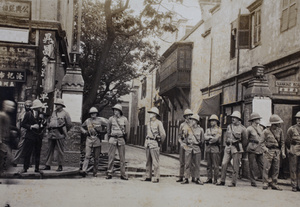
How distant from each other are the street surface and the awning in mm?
10516

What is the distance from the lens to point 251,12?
60.3ft

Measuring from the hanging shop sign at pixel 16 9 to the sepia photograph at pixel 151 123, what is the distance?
0.03 metres

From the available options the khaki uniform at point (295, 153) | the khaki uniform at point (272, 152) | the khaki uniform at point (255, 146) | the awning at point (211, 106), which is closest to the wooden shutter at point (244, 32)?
the awning at point (211, 106)

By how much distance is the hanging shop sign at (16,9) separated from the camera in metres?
14.2

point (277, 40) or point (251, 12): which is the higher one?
point (251, 12)

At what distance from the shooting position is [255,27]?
59.3 ft

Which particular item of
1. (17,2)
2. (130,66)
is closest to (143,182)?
(17,2)

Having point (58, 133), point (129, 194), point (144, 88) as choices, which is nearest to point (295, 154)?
point (129, 194)

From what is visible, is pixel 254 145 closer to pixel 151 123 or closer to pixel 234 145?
pixel 234 145

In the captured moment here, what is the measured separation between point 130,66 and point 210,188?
20.9 meters

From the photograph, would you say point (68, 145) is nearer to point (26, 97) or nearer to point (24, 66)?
point (26, 97)

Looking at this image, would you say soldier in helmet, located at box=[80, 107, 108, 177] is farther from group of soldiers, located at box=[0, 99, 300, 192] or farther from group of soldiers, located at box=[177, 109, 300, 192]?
group of soldiers, located at box=[177, 109, 300, 192]

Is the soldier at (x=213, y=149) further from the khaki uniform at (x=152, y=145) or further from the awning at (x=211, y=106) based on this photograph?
the awning at (x=211, y=106)

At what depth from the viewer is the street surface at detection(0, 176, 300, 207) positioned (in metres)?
7.45
